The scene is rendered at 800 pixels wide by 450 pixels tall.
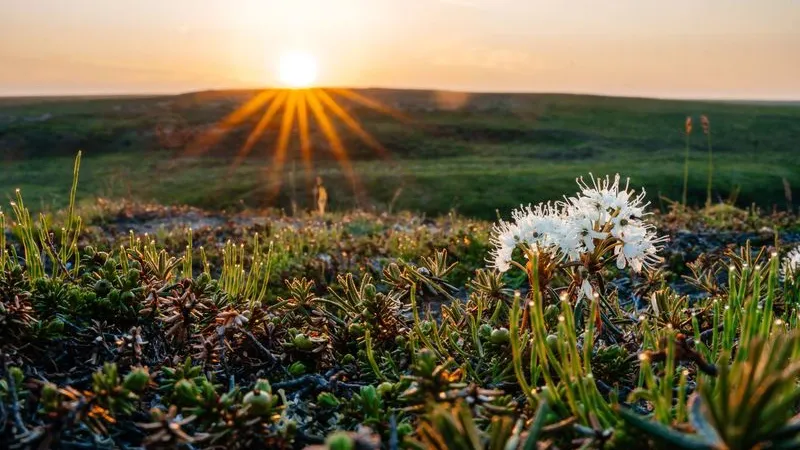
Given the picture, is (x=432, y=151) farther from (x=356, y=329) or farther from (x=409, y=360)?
(x=409, y=360)

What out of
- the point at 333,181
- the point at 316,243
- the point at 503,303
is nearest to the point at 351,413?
the point at 503,303

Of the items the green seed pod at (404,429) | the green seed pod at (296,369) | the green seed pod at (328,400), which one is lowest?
the green seed pod at (296,369)

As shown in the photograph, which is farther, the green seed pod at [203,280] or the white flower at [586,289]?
the green seed pod at [203,280]

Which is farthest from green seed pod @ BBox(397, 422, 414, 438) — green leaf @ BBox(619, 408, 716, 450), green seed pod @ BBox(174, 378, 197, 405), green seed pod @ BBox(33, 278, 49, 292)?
green seed pod @ BBox(33, 278, 49, 292)

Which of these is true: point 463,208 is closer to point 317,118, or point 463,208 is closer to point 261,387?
point 261,387

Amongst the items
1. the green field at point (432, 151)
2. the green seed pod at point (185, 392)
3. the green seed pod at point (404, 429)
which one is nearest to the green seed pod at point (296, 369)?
the green seed pod at point (185, 392)

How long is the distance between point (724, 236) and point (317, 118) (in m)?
73.1

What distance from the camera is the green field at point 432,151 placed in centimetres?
4150

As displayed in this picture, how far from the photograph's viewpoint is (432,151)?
216 feet

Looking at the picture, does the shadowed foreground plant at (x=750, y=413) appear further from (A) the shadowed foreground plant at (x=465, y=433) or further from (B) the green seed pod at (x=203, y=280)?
(B) the green seed pod at (x=203, y=280)

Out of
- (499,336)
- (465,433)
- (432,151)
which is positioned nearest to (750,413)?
Answer: (465,433)

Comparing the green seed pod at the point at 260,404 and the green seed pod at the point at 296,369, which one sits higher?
the green seed pod at the point at 260,404

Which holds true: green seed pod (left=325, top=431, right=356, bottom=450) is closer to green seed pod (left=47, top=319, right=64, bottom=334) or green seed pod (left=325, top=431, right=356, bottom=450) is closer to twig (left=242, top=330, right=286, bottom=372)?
twig (left=242, top=330, right=286, bottom=372)

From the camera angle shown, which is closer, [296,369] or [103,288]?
[296,369]
